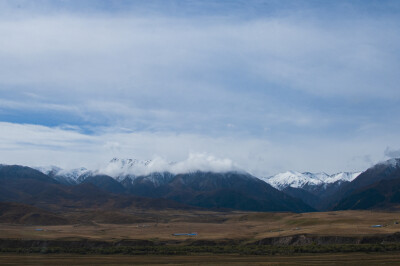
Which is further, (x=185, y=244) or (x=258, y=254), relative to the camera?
(x=185, y=244)

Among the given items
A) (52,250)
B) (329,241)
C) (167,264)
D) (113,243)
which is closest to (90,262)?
(167,264)

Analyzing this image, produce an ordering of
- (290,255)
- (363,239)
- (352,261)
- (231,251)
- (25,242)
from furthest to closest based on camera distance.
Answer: (25,242) → (363,239) → (231,251) → (290,255) → (352,261)

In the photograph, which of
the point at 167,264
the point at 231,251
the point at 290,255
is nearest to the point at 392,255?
the point at 290,255

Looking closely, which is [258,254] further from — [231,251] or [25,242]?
[25,242]

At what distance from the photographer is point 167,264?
86.8m

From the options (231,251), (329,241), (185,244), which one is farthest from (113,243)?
(329,241)

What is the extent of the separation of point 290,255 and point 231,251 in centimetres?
1855

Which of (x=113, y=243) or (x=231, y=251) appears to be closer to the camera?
(x=231, y=251)

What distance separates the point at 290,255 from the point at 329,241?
3656 centimetres

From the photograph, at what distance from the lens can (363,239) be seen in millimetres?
129875

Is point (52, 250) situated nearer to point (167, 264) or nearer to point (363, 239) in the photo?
point (167, 264)

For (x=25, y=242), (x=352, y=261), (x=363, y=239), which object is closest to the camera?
(x=352, y=261)

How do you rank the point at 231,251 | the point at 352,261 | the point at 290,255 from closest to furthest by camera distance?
the point at 352,261 < the point at 290,255 < the point at 231,251

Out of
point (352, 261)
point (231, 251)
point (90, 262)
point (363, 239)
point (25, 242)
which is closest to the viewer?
point (352, 261)
